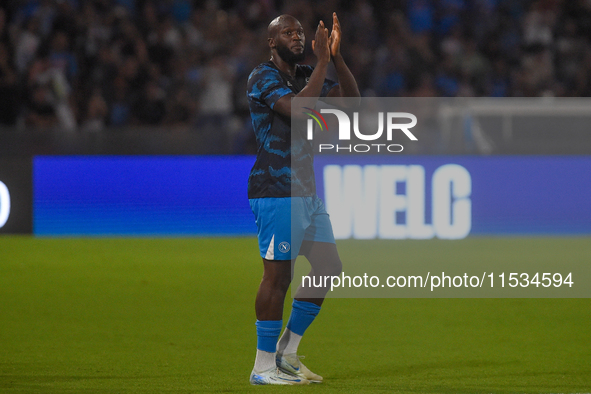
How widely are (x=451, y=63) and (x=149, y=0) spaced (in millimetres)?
5122

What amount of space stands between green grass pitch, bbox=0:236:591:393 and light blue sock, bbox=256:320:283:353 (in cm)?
21

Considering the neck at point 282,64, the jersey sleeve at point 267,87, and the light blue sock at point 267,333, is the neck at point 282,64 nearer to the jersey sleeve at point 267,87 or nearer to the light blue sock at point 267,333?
the jersey sleeve at point 267,87

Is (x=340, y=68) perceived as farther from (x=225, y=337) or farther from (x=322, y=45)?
(x=225, y=337)

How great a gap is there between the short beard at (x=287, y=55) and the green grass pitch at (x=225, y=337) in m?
1.63

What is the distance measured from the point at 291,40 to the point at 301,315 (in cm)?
141

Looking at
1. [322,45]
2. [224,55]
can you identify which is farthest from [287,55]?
[224,55]

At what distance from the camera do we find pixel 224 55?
13.0 m

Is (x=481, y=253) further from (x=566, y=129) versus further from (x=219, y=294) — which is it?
(x=219, y=294)

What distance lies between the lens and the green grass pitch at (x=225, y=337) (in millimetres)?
4305

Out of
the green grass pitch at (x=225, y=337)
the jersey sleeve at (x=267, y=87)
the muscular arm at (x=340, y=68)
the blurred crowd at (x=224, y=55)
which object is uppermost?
the blurred crowd at (x=224, y=55)

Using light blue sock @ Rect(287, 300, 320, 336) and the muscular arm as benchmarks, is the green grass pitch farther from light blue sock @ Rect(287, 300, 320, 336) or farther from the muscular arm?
the muscular arm

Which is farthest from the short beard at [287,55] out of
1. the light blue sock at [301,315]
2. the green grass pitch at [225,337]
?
the green grass pitch at [225,337]

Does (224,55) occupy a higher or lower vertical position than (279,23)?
higher

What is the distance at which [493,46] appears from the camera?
14461 millimetres
